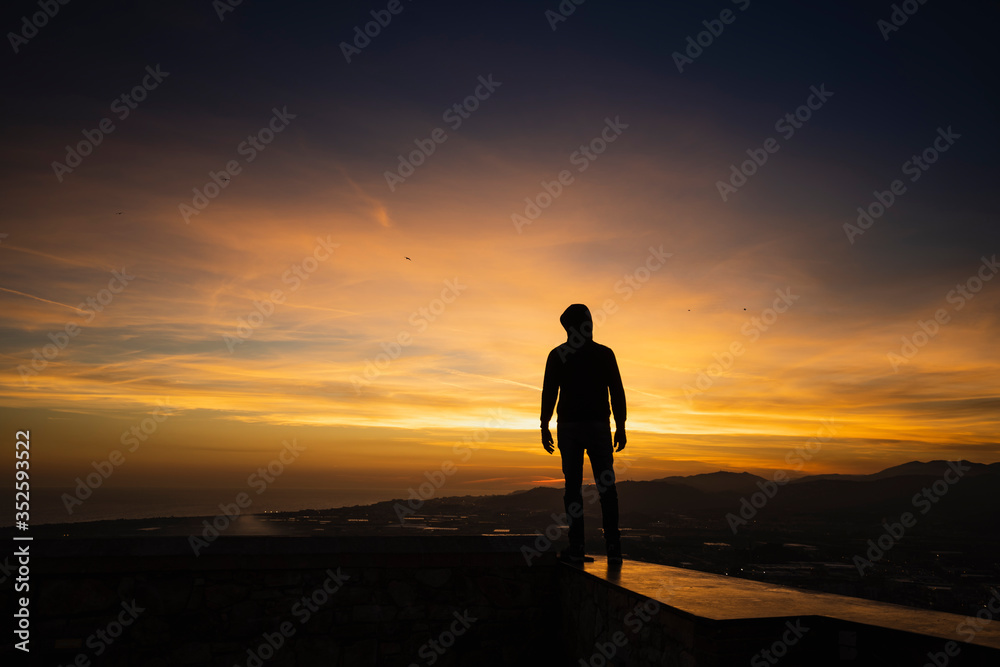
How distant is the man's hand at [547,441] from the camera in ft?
19.0

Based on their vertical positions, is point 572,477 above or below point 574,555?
above

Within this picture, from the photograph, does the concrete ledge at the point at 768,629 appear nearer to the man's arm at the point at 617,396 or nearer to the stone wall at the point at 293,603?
the stone wall at the point at 293,603

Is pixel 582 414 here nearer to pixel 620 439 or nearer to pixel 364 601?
pixel 620 439

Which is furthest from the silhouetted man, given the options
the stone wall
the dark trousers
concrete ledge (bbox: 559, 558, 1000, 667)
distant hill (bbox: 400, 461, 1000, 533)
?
distant hill (bbox: 400, 461, 1000, 533)

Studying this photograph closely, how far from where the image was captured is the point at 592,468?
5.80 m

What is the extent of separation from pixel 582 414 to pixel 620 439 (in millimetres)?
444

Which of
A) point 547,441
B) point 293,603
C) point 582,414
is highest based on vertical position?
point 582,414

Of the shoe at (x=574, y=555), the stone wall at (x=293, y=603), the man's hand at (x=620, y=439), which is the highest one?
the man's hand at (x=620, y=439)

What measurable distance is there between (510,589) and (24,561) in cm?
398

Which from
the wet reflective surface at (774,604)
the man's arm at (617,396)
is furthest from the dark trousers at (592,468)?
the wet reflective surface at (774,604)

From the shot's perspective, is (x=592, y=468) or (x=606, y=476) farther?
(x=592, y=468)

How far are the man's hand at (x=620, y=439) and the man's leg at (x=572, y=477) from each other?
345 mm

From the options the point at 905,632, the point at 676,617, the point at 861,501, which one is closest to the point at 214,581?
the point at 676,617

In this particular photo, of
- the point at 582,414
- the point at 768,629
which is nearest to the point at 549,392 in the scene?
the point at 582,414
